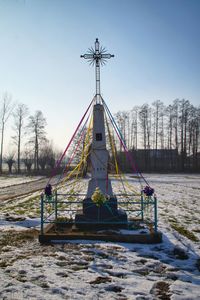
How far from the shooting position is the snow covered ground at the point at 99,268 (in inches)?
145

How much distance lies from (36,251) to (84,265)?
1459 mm

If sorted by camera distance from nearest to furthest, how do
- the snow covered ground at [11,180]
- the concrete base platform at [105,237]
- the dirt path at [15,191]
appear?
the concrete base platform at [105,237] < the dirt path at [15,191] < the snow covered ground at [11,180]

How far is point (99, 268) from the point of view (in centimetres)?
460

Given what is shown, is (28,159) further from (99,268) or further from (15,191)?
(99,268)

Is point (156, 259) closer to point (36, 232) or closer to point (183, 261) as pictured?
point (183, 261)

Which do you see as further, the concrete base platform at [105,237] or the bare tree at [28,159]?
the bare tree at [28,159]

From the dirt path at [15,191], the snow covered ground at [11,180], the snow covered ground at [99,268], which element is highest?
the snow covered ground at [99,268]

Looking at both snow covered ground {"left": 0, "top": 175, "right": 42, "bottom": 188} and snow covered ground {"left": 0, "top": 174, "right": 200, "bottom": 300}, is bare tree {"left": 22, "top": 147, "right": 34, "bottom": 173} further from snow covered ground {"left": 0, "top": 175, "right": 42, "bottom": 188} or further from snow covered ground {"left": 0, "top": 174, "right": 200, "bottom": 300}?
snow covered ground {"left": 0, "top": 174, "right": 200, "bottom": 300}

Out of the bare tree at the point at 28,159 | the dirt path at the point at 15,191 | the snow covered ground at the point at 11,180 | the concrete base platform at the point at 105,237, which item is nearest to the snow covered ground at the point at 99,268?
the concrete base platform at the point at 105,237

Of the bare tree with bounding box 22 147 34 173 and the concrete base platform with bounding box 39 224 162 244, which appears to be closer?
the concrete base platform with bounding box 39 224 162 244

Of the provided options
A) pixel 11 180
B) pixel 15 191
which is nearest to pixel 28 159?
pixel 11 180

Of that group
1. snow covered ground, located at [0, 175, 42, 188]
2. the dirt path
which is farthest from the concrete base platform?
snow covered ground, located at [0, 175, 42, 188]

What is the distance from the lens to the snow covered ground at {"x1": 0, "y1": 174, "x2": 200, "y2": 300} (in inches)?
145

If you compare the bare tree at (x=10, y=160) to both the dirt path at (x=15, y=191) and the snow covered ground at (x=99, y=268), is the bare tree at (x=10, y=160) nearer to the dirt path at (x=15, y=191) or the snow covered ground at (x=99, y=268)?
the dirt path at (x=15, y=191)
